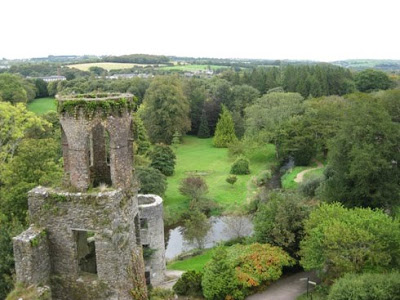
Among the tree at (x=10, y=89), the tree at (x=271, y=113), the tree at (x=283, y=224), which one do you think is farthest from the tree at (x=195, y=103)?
the tree at (x=283, y=224)

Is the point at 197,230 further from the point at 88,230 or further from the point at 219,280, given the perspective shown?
the point at 88,230

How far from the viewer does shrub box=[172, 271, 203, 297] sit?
1772cm

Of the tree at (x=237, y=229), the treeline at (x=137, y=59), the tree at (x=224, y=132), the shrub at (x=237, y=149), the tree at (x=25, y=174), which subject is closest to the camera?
the tree at (x=25, y=174)

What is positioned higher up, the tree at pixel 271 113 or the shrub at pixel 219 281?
the tree at pixel 271 113

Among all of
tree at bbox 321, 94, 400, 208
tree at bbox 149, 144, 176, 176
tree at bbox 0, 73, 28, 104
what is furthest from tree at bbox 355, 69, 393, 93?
tree at bbox 0, 73, 28, 104

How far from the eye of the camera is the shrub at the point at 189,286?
17.7 meters

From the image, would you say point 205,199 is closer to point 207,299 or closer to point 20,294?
point 207,299

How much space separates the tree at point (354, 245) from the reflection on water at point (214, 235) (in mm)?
9550

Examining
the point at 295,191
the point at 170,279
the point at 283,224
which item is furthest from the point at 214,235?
the point at 283,224

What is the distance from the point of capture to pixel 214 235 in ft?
92.7

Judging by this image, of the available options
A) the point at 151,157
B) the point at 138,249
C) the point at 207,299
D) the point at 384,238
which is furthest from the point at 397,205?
the point at 151,157

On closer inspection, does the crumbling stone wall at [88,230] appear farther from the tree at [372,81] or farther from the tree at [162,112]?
the tree at [372,81]

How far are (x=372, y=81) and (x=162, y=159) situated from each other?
46.8 metres

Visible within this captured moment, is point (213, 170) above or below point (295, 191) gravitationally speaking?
below
